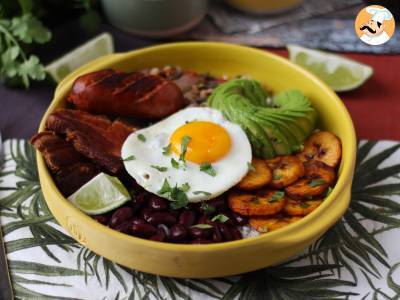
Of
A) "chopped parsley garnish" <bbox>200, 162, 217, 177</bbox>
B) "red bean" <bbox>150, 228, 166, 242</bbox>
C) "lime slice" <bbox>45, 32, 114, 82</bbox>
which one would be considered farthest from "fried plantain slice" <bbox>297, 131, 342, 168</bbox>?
"lime slice" <bbox>45, 32, 114, 82</bbox>

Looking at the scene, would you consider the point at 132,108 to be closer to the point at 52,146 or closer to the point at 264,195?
the point at 52,146

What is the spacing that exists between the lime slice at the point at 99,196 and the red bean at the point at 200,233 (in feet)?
1.03

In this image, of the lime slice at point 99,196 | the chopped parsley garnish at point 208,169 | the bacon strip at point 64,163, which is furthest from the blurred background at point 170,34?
the chopped parsley garnish at point 208,169

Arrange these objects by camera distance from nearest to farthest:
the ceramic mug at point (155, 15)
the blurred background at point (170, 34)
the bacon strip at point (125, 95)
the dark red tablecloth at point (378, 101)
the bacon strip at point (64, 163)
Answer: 1. the bacon strip at point (64, 163)
2. the bacon strip at point (125, 95)
3. the dark red tablecloth at point (378, 101)
4. the blurred background at point (170, 34)
5. the ceramic mug at point (155, 15)

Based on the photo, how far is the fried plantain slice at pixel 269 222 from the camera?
7.76 ft

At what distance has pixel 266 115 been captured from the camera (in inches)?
107

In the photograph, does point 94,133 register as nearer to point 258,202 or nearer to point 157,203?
point 157,203

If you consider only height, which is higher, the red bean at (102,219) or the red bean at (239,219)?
the red bean at (102,219)

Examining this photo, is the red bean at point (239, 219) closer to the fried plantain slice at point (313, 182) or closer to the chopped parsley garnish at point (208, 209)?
the chopped parsley garnish at point (208, 209)

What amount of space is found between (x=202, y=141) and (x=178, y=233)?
19.2 inches

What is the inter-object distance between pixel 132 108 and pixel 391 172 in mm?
1298

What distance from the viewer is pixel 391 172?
2900 mm

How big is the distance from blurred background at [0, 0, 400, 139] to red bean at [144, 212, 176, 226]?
3.79 ft

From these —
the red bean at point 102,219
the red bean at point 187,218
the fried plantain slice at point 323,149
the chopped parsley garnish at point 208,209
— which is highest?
the red bean at point 102,219
